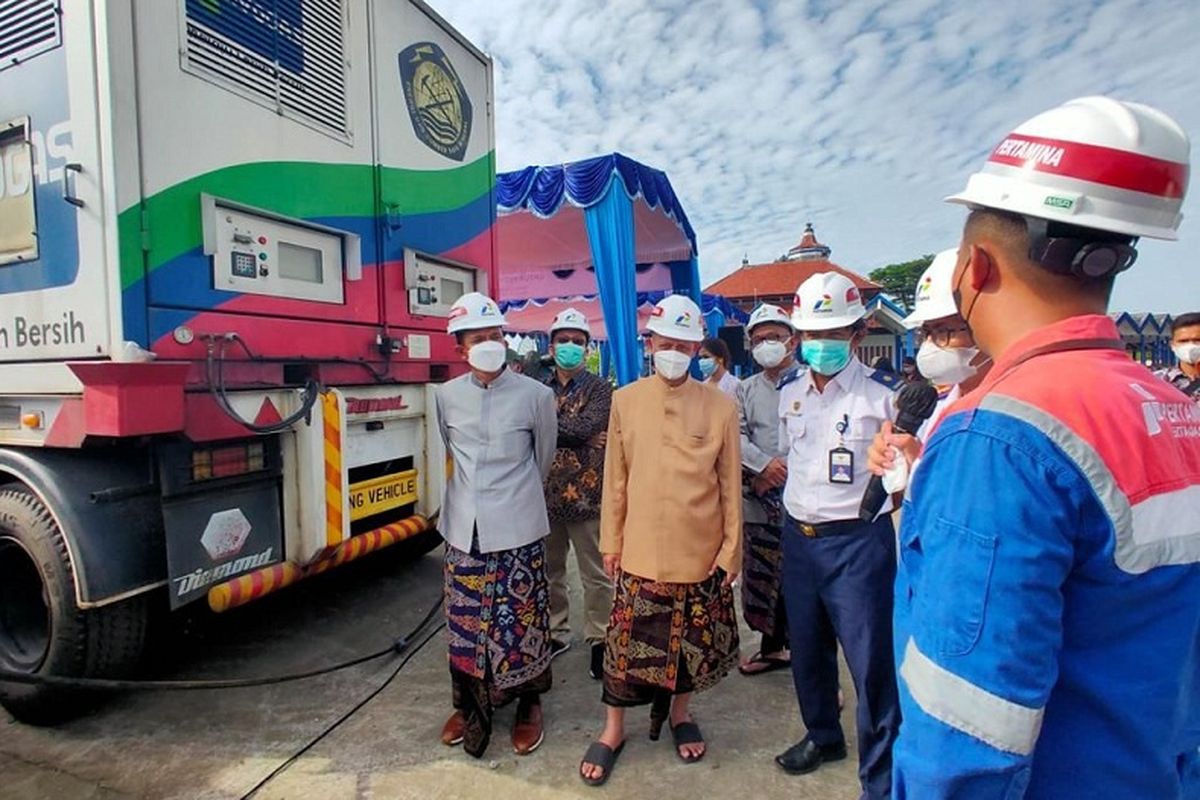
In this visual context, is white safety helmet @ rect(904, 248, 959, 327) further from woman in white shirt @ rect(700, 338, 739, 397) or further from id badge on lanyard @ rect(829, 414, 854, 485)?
woman in white shirt @ rect(700, 338, 739, 397)

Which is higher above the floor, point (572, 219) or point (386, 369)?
point (572, 219)

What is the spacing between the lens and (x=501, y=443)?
96.4 inches

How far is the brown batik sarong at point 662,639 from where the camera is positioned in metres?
2.31

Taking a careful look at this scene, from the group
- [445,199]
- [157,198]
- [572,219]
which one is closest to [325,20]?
[445,199]

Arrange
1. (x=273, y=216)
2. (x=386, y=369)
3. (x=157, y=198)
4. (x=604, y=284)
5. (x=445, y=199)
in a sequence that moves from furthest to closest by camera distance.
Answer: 1. (x=604, y=284)
2. (x=445, y=199)
3. (x=386, y=369)
4. (x=273, y=216)
5. (x=157, y=198)

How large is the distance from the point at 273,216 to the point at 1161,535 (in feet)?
9.64

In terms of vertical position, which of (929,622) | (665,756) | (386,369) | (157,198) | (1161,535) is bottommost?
(665,756)

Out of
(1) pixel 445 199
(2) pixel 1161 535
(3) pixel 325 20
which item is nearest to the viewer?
(2) pixel 1161 535

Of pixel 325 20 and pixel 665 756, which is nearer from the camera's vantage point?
pixel 665 756

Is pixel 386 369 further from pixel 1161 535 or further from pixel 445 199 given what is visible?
pixel 1161 535

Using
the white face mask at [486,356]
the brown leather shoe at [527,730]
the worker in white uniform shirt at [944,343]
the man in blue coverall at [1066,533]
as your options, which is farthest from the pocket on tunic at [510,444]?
the man in blue coverall at [1066,533]

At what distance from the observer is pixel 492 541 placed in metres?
2.38

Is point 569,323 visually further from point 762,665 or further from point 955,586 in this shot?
point 955,586

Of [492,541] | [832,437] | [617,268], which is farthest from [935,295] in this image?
[617,268]
